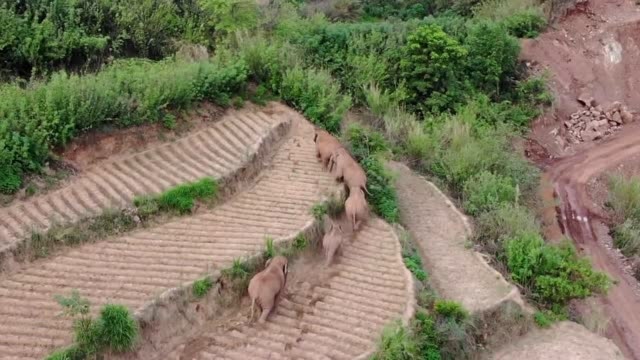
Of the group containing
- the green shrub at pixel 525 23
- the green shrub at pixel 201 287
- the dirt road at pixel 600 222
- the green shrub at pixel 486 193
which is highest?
the green shrub at pixel 525 23

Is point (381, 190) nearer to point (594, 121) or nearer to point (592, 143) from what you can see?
point (592, 143)

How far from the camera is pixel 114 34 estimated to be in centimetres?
1658

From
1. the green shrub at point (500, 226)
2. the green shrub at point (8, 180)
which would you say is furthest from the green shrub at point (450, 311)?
the green shrub at point (8, 180)

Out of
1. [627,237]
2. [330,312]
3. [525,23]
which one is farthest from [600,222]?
[330,312]

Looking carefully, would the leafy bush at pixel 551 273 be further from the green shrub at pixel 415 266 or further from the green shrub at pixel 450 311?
the green shrub at pixel 450 311

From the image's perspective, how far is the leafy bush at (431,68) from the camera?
17.7 m

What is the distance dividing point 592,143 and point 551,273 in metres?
8.26

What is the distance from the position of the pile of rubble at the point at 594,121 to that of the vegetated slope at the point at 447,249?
6703 millimetres

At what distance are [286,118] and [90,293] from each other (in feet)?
21.1

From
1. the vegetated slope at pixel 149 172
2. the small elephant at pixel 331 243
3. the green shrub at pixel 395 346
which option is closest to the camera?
the green shrub at pixel 395 346

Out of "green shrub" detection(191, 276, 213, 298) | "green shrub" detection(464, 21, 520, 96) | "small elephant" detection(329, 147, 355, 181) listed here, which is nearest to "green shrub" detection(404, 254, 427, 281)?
"small elephant" detection(329, 147, 355, 181)

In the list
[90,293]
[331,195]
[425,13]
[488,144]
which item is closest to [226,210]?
[331,195]

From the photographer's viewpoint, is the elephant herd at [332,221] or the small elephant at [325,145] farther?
the small elephant at [325,145]

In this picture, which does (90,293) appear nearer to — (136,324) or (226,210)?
(136,324)
